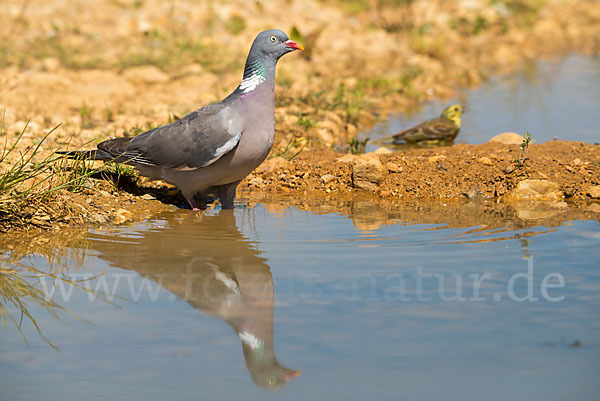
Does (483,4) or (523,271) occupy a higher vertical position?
(483,4)

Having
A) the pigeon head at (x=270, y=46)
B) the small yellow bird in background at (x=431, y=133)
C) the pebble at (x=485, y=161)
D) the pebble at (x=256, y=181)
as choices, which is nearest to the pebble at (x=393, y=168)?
the pebble at (x=485, y=161)

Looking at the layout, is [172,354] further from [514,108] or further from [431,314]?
[514,108]

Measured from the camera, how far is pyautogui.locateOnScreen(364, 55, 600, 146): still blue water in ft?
26.4

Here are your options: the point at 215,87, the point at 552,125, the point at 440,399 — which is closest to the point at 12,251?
the point at 440,399

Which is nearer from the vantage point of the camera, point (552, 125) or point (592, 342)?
point (592, 342)

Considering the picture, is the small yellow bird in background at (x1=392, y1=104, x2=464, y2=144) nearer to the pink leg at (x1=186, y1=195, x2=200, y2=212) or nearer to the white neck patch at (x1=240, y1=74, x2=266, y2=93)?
the white neck patch at (x1=240, y1=74, x2=266, y2=93)

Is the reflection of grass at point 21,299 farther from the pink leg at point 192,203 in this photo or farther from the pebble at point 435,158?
the pebble at point 435,158

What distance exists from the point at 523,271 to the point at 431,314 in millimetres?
846

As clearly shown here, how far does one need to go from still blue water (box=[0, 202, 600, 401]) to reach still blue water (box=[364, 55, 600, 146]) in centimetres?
332

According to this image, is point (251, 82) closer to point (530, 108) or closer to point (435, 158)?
point (435, 158)

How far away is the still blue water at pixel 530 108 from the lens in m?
8.05

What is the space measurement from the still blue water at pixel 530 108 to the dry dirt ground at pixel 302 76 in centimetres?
44

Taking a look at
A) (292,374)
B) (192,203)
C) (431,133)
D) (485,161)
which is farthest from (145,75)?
(292,374)

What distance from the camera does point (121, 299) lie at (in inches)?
140
